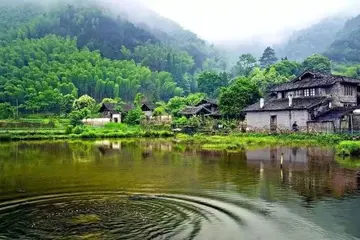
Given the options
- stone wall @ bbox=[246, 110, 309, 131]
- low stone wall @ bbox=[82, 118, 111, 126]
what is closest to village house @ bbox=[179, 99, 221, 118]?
stone wall @ bbox=[246, 110, 309, 131]

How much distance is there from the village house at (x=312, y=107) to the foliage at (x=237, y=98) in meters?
5.22

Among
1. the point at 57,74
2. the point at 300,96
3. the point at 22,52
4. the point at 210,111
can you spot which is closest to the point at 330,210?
the point at 300,96

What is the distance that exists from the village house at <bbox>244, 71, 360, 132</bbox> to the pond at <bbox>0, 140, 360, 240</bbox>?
20.2 m

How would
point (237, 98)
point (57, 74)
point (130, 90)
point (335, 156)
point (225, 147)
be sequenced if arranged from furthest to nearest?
point (130, 90), point (57, 74), point (237, 98), point (225, 147), point (335, 156)

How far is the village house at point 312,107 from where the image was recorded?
46312 mm

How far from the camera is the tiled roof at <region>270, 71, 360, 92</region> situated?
52.7m

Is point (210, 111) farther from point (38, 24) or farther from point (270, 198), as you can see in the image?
point (38, 24)

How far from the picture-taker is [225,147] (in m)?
39.2

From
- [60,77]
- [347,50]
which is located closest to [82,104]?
[60,77]

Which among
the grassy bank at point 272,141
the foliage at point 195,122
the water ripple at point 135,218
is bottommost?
the water ripple at point 135,218

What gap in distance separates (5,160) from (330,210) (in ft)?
83.6

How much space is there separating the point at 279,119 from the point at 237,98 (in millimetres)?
11606

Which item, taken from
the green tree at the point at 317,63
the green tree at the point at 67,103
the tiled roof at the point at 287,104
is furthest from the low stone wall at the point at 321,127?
the green tree at the point at 67,103

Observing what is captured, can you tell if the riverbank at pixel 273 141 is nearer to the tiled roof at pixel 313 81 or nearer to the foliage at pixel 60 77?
the tiled roof at pixel 313 81
